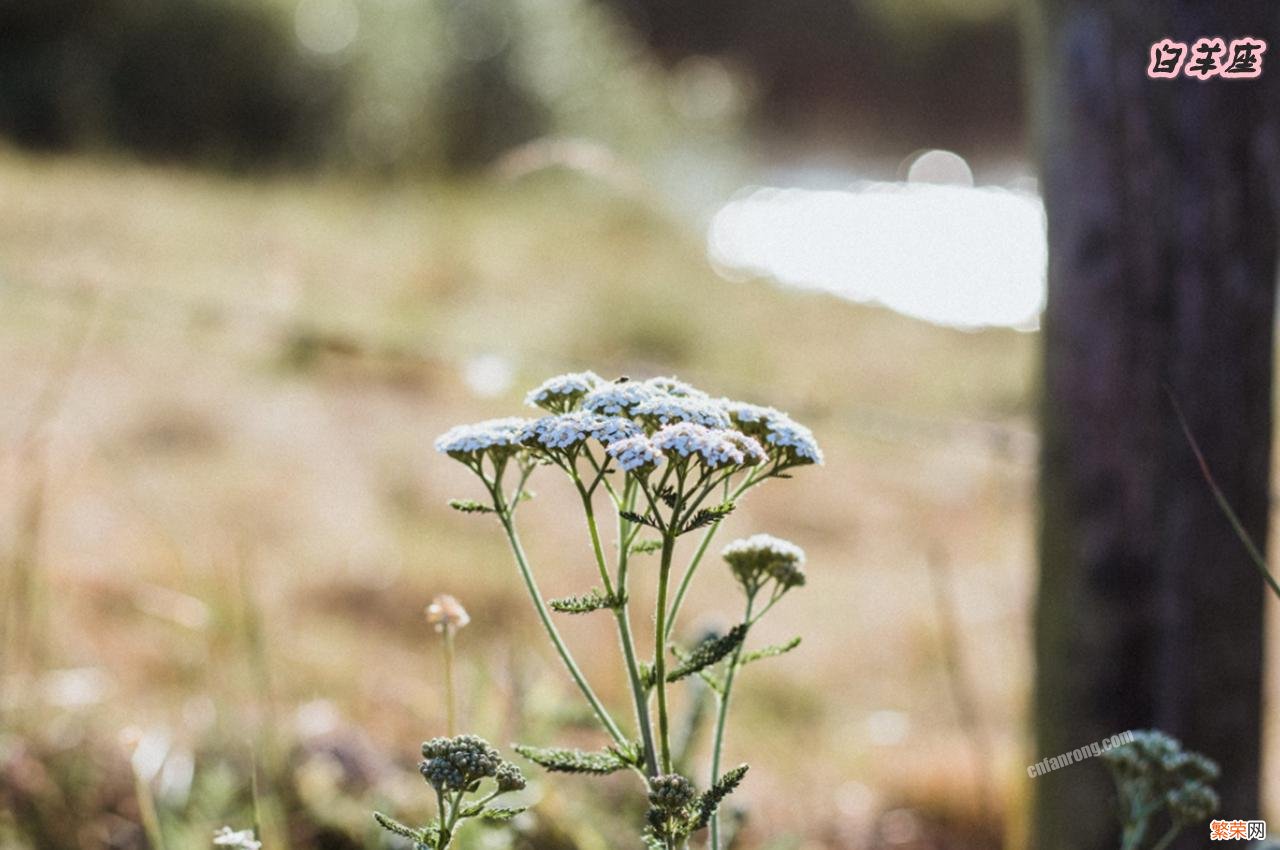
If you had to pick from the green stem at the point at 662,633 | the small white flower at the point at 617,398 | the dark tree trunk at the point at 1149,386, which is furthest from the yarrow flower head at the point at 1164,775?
the dark tree trunk at the point at 1149,386

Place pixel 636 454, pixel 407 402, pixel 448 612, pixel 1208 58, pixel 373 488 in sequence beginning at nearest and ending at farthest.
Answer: pixel 636 454 < pixel 448 612 < pixel 1208 58 < pixel 373 488 < pixel 407 402

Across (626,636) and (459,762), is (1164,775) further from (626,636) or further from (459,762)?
(459,762)

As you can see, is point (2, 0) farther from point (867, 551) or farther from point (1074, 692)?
point (1074, 692)

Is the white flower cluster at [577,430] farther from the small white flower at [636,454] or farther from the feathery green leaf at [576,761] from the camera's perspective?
the feathery green leaf at [576,761]

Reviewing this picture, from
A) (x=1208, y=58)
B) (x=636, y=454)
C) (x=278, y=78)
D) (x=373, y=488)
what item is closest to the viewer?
(x=636, y=454)

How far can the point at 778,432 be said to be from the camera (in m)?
0.94

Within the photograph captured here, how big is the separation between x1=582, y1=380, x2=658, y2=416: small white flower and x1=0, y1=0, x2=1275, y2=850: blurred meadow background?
0.64 m

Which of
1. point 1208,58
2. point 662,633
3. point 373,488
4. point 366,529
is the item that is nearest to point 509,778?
point 662,633

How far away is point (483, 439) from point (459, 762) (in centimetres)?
23

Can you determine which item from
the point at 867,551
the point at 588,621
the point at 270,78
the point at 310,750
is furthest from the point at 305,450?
the point at 270,78

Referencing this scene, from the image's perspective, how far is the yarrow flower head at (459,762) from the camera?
85 cm

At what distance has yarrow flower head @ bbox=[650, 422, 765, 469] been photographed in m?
0.83

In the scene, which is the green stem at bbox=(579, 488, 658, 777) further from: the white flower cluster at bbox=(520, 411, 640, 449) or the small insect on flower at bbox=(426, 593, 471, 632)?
the small insect on flower at bbox=(426, 593, 471, 632)

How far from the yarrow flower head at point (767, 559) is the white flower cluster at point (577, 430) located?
0.18 meters
